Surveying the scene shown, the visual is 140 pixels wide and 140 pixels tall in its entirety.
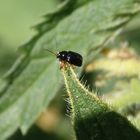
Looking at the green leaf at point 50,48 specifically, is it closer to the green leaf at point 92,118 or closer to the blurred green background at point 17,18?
the green leaf at point 92,118

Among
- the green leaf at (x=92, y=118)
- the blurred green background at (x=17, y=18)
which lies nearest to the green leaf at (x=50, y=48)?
the green leaf at (x=92, y=118)

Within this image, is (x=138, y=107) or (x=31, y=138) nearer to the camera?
(x=138, y=107)

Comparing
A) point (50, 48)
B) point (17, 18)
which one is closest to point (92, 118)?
point (50, 48)

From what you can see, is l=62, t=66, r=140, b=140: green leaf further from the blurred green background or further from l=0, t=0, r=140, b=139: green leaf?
the blurred green background

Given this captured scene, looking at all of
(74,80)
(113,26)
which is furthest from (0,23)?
(74,80)

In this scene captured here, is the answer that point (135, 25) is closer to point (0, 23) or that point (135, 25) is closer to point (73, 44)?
point (73, 44)

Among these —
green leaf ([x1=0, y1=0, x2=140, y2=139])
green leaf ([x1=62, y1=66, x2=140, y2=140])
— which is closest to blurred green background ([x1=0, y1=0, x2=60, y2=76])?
green leaf ([x1=0, y1=0, x2=140, y2=139])
